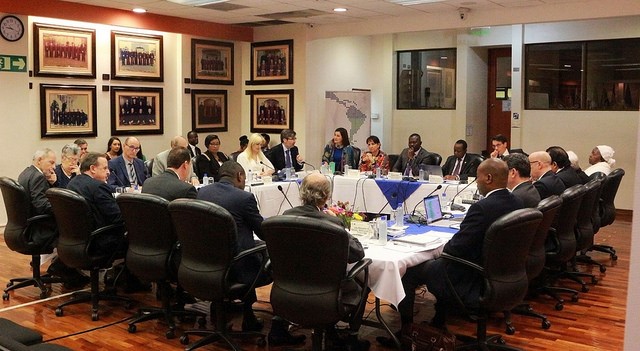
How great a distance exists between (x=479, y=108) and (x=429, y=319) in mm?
7765

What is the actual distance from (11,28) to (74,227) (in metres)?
4.73

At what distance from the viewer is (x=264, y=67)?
11477 millimetres

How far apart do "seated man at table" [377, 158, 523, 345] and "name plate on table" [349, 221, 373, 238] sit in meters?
0.55

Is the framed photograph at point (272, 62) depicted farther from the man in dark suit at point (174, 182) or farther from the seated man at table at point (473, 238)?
the seated man at table at point (473, 238)

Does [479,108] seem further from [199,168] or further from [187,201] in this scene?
[187,201]

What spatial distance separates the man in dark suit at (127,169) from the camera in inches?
279

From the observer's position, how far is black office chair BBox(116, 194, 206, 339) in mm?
4449

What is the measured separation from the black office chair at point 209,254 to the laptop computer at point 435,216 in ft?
5.23

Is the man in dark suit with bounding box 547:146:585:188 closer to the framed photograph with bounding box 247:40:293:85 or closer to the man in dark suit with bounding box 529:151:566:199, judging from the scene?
the man in dark suit with bounding box 529:151:566:199

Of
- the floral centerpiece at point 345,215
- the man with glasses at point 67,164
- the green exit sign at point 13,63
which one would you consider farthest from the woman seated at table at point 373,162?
the green exit sign at point 13,63

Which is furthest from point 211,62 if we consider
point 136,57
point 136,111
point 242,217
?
point 242,217

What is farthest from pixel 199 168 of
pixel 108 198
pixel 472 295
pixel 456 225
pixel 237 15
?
pixel 472 295

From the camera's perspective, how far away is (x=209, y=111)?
1131cm

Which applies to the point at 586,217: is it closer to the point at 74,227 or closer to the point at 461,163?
the point at 461,163
